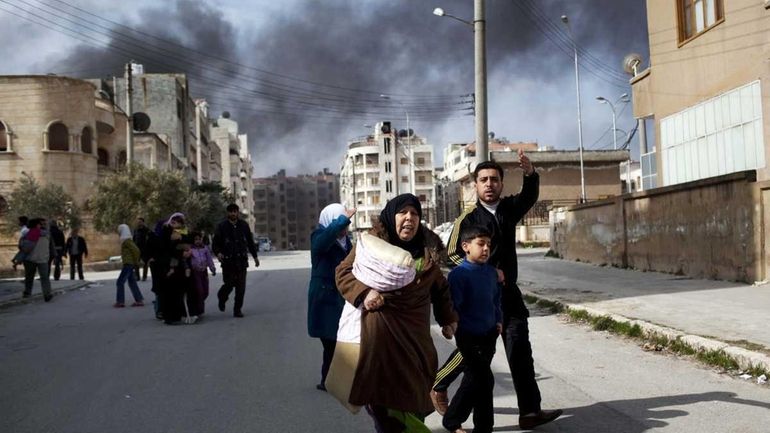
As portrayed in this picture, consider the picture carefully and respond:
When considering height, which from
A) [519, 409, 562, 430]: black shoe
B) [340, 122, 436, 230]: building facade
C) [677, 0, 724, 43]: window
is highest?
[340, 122, 436, 230]: building facade

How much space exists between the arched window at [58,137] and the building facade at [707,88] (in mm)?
35141

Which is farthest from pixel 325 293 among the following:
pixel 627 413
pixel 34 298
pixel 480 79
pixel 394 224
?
pixel 34 298

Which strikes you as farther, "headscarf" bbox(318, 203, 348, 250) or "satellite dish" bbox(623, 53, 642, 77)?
"satellite dish" bbox(623, 53, 642, 77)

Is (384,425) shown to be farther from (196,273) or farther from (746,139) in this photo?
(746,139)

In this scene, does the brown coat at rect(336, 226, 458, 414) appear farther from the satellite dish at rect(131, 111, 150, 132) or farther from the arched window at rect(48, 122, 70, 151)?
the satellite dish at rect(131, 111, 150, 132)

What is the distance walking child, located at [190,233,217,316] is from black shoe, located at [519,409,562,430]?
7145 millimetres

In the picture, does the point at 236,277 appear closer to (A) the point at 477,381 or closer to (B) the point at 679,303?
(B) the point at 679,303

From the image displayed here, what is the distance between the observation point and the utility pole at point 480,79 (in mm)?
15359

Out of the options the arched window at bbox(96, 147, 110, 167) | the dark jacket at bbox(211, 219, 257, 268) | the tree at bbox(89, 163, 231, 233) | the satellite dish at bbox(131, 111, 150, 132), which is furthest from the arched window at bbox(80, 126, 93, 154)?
the dark jacket at bbox(211, 219, 257, 268)

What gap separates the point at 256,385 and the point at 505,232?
275cm

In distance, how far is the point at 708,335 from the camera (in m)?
7.41

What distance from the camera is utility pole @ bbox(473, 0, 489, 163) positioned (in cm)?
1536

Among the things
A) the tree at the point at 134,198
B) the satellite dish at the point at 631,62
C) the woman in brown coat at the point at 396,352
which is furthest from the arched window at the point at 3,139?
the woman in brown coat at the point at 396,352

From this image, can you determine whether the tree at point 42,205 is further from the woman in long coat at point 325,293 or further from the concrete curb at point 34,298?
the woman in long coat at point 325,293
